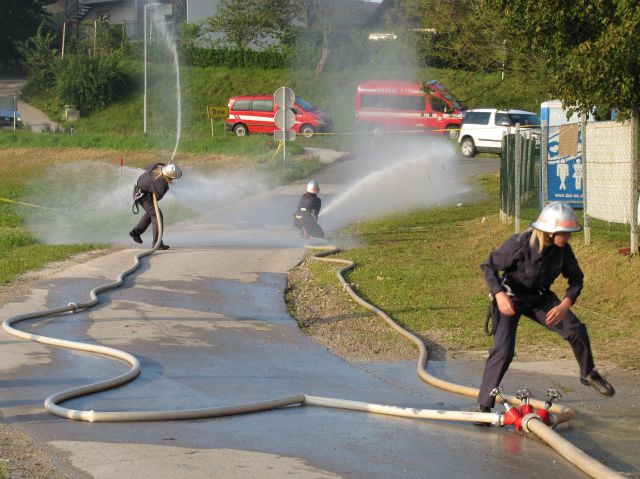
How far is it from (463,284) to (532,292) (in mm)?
6627

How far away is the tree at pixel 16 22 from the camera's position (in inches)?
2399

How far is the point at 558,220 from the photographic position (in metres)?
6.49

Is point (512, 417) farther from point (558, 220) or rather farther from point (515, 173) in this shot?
point (515, 173)

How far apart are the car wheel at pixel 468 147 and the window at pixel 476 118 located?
0.66 m

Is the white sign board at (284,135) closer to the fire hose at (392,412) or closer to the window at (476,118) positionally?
the window at (476,118)

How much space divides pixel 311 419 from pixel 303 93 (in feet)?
150

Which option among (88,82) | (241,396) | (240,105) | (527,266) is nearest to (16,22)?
(88,82)

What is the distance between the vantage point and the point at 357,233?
20.0 m

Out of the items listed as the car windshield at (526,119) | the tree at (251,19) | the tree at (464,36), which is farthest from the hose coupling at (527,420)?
the tree at (251,19)

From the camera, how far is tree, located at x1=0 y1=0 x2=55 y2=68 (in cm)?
6094

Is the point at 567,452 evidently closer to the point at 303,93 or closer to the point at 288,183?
the point at 288,183

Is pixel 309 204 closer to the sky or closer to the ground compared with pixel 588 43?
closer to the ground

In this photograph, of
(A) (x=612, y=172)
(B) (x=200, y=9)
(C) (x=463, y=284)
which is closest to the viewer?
(C) (x=463, y=284)

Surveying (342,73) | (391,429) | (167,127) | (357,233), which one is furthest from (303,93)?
(391,429)
